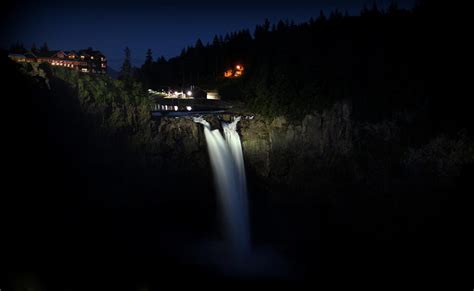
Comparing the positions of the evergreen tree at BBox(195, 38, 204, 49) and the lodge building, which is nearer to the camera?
the lodge building

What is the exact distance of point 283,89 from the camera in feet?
109

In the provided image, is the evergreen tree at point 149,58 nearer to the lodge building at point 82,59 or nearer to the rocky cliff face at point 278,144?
the lodge building at point 82,59

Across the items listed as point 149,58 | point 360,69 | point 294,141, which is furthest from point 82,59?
point 360,69

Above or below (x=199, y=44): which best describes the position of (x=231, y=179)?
below

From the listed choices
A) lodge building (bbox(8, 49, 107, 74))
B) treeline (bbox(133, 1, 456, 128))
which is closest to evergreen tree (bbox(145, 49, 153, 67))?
lodge building (bbox(8, 49, 107, 74))

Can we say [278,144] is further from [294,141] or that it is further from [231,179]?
[231,179]

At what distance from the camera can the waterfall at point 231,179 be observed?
30.9 m

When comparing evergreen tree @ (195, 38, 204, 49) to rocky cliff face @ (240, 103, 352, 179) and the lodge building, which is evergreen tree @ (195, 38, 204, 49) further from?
rocky cliff face @ (240, 103, 352, 179)

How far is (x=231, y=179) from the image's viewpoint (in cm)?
3142

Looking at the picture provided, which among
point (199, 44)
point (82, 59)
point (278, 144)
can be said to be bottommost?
point (278, 144)

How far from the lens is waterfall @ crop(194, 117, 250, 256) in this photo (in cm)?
3088

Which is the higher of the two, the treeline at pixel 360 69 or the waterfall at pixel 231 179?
the treeline at pixel 360 69

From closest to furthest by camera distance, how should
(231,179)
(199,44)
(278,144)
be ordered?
1. (231,179)
2. (278,144)
3. (199,44)

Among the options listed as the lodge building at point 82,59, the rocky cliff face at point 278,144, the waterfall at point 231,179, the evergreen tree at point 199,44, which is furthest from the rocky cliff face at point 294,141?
the evergreen tree at point 199,44
